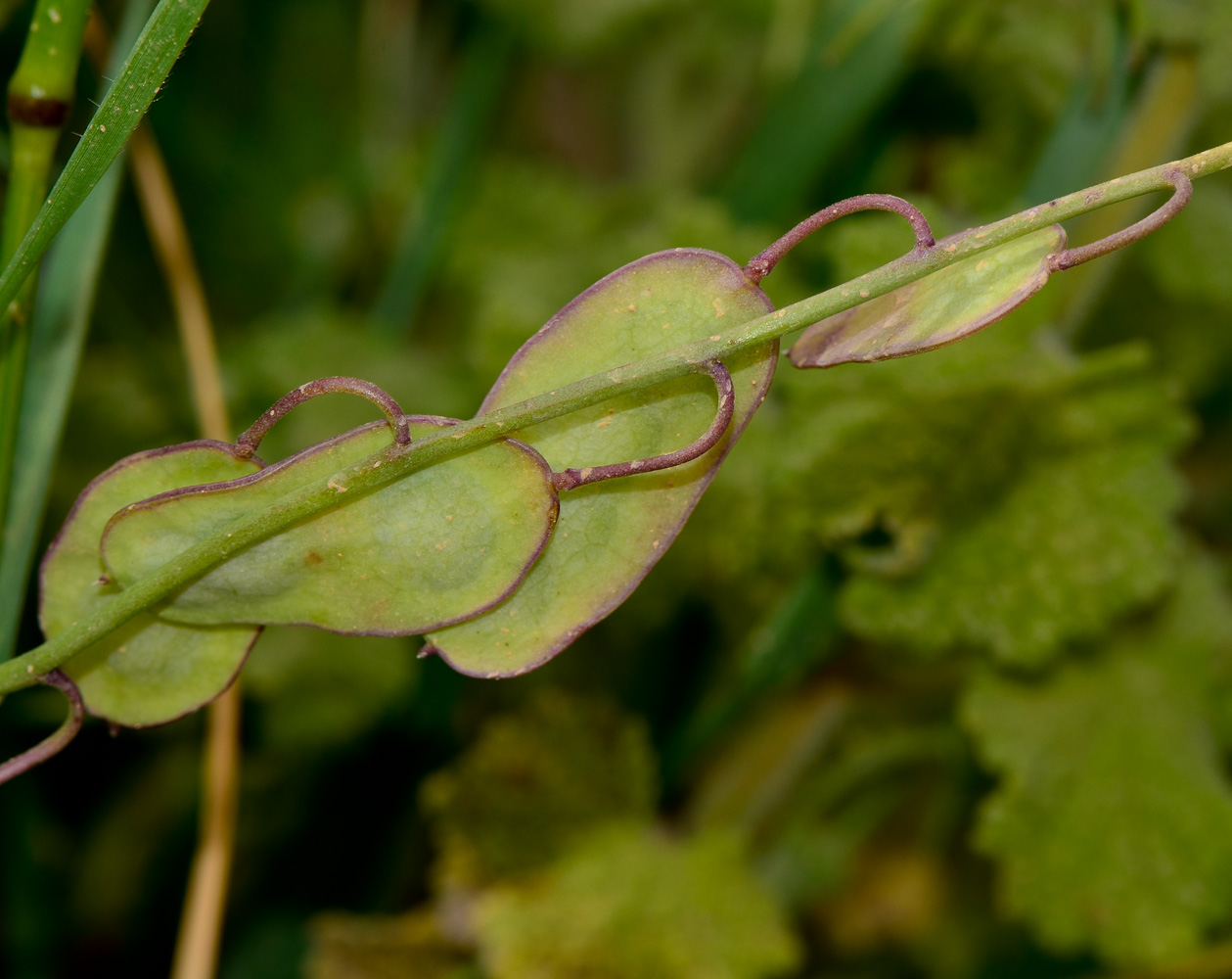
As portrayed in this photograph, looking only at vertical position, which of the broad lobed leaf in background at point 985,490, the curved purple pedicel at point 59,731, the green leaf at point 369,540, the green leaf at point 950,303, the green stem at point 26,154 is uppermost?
the green stem at point 26,154

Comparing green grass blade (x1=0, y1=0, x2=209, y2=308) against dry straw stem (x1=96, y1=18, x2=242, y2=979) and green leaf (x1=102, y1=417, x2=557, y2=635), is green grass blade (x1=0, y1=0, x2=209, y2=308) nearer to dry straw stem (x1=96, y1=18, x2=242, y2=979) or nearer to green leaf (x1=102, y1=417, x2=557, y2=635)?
green leaf (x1=102, y1=417, x2=557, y2=635)

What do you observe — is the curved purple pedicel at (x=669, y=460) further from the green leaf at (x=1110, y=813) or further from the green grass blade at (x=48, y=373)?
the green leaf at (x=1110, y=813)

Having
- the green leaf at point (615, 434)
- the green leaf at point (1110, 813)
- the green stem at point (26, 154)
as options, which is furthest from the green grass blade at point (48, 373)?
the green leaf at point (1110, 813)

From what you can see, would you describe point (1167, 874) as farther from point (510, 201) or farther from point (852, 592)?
point (510, 201)

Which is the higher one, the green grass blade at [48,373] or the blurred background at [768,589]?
the green grass blade at [48,373]

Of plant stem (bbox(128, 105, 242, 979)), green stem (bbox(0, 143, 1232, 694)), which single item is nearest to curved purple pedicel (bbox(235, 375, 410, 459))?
green stem (bbox(0, 143, 1232, 694))

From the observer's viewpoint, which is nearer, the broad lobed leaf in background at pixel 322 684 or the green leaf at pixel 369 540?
the green leaf at pixel 369 540

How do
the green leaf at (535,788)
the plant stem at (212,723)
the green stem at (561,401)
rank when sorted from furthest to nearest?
the green leaf at (535,788) → the plant stem at (212,723) → the green stem at (561,401)
